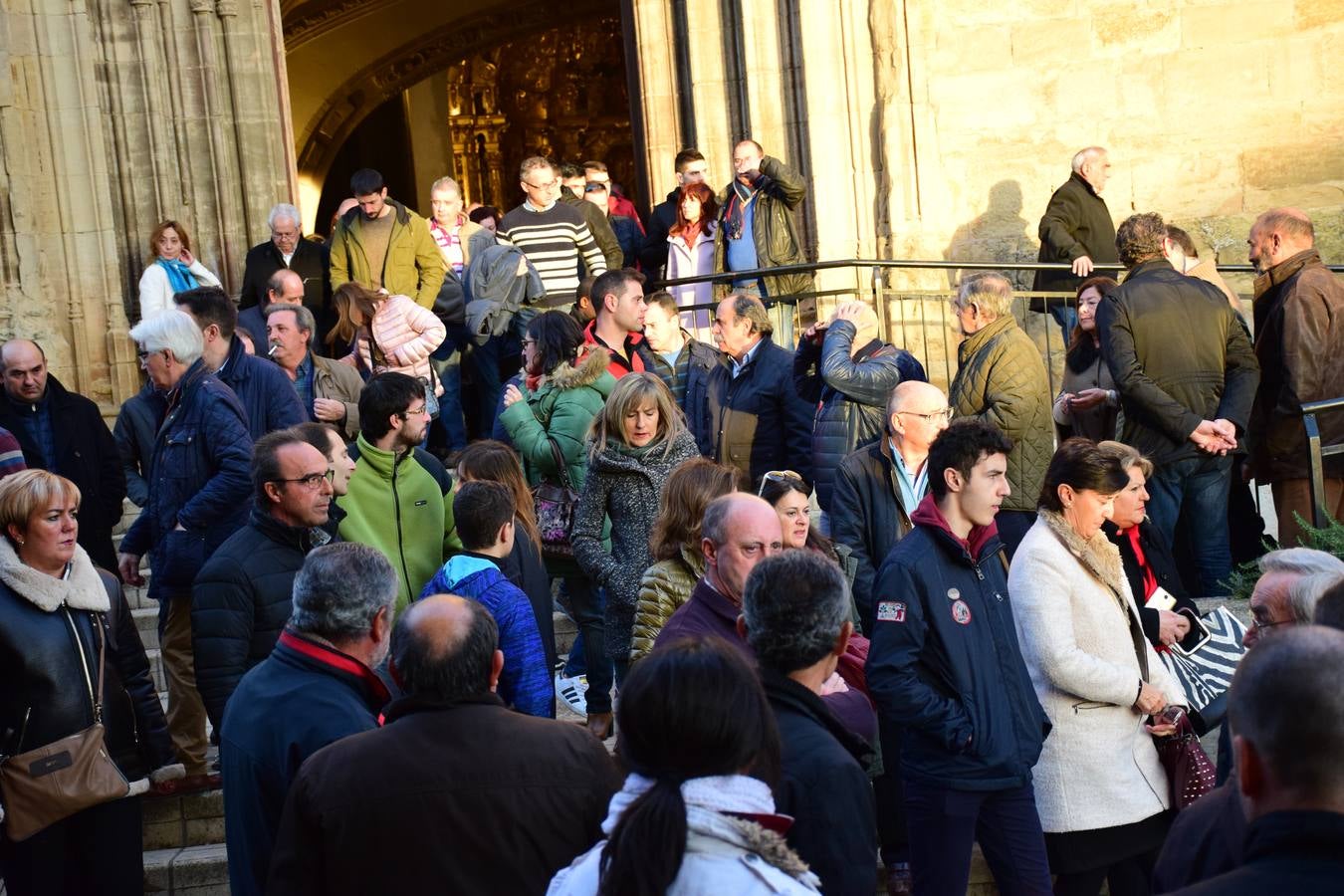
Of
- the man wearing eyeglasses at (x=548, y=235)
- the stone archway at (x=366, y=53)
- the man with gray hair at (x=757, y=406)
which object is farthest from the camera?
the stone archway at (x=366, y=53)

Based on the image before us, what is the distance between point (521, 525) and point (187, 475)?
132 centimetres

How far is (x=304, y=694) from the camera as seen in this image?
420cm

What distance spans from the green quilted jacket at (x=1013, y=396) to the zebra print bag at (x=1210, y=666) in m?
1.63

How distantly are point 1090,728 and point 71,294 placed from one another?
9.11 m

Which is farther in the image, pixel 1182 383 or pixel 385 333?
pixel 385 333

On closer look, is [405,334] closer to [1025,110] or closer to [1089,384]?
[1089,384]

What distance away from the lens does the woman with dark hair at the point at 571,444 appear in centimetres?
730

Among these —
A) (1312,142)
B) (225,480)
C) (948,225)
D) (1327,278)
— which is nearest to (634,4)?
(948,225)

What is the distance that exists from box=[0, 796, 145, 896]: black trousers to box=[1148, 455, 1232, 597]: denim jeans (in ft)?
14.9

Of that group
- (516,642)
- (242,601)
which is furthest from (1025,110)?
(242,601)

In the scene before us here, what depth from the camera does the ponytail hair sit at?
2830mm

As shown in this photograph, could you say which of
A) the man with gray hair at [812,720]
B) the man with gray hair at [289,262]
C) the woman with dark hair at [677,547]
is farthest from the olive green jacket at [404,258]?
the man with gray hair at [812,720]

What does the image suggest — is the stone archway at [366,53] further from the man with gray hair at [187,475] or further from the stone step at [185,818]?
the stone step at [185,818]

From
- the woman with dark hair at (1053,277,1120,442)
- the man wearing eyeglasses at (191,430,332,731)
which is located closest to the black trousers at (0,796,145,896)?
the man wearing eyeglasses at (191,430,332,731)
